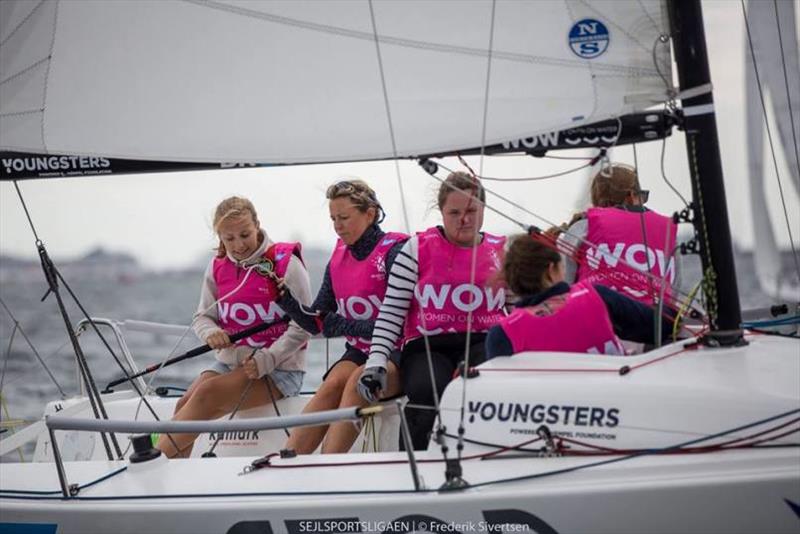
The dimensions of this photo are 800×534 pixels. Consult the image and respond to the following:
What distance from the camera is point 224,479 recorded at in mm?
2762

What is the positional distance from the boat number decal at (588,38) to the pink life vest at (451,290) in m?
0.72

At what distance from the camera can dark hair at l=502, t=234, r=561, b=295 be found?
2.78 m

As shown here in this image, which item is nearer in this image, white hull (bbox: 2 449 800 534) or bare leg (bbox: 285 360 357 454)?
white hull (bbox: 2 449 800 534)

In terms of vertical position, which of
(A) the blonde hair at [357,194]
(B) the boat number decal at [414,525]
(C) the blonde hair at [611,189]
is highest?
(A) the blonde hair at [357,194]

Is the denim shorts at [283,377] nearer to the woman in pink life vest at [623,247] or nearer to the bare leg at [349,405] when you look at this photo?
the bare leg at [349,405]

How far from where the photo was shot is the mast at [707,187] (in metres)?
2.75

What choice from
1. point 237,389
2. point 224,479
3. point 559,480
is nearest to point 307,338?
point 237,389

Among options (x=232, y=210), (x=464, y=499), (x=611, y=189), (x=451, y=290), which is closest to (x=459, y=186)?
(x=451, y=290)

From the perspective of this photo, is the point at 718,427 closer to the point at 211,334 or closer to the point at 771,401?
the point at 771,401

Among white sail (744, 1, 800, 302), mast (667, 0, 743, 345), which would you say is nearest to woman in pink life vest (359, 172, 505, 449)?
mast (667, 0, 743, 345)

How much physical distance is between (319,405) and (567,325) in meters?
1.00

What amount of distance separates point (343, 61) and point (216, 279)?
1262 mm

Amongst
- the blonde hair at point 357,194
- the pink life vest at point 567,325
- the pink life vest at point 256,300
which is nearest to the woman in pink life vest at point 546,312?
the pink life vest at point 567,325

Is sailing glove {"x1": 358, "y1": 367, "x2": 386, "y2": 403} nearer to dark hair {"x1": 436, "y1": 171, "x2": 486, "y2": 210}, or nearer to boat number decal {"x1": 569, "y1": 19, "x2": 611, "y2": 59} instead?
dark hair {"x1": 436, "y1": 171, "x2": 486, "y2": 210}
